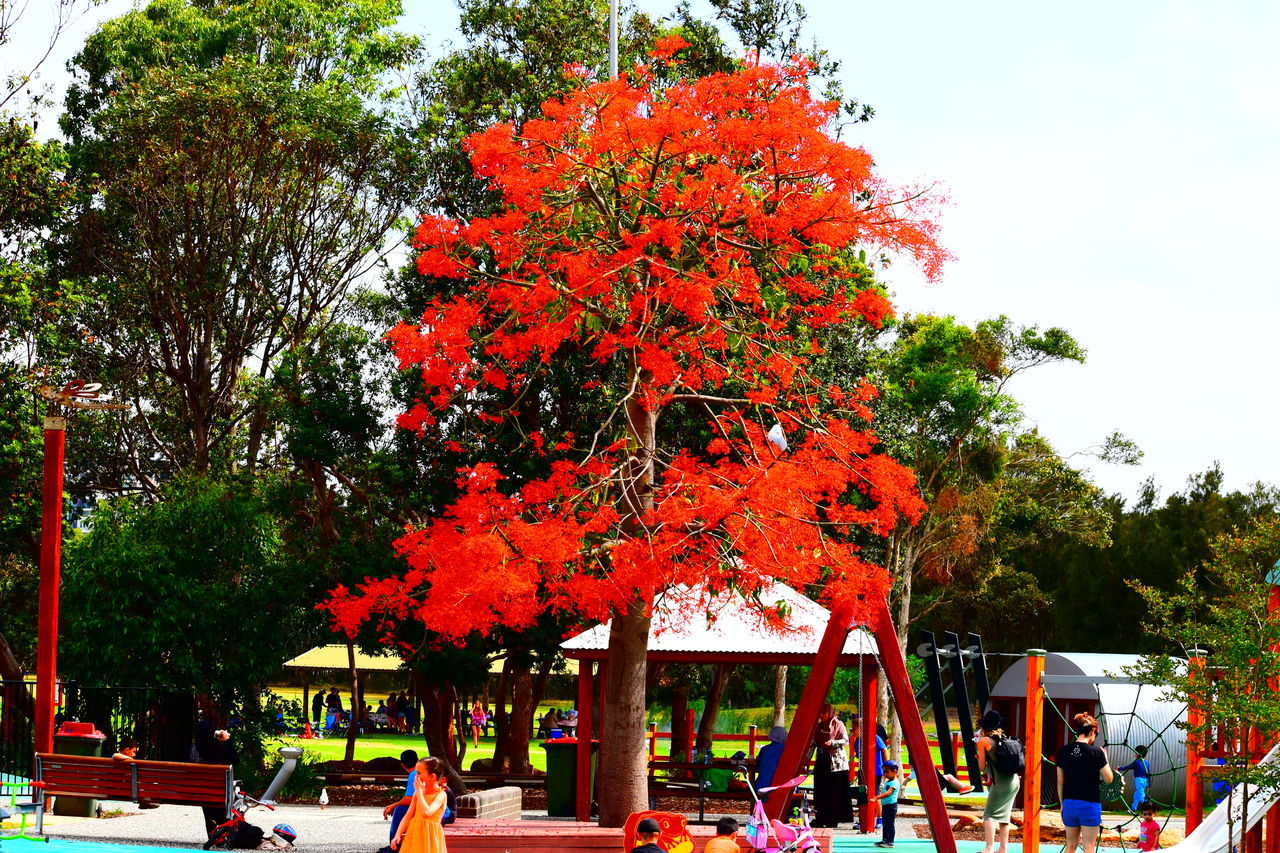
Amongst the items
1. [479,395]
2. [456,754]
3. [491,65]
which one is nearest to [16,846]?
[479,395]

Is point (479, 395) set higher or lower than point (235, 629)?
higher

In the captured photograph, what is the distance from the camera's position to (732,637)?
66.4 feet

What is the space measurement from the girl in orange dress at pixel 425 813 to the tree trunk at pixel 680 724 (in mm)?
17139

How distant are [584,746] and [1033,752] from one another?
838 cm

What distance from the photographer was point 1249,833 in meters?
14.1

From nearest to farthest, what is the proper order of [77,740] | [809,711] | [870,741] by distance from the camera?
1. [809,711]
2. [77,740]
3. [870,741]

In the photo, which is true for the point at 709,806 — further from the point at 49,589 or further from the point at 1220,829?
the point at 49,589

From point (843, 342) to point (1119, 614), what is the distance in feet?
88.9

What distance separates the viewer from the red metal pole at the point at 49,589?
17.6 metres

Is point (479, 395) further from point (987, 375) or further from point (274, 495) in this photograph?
point (987, 375)

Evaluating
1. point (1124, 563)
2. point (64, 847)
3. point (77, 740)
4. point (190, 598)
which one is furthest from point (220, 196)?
point (1124, 563)

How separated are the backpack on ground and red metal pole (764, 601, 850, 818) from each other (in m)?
1.72

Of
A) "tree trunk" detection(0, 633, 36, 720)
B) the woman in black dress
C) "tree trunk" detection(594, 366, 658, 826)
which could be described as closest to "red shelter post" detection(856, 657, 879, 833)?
the woman in black dress

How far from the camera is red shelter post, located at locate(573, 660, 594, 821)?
19766mm
